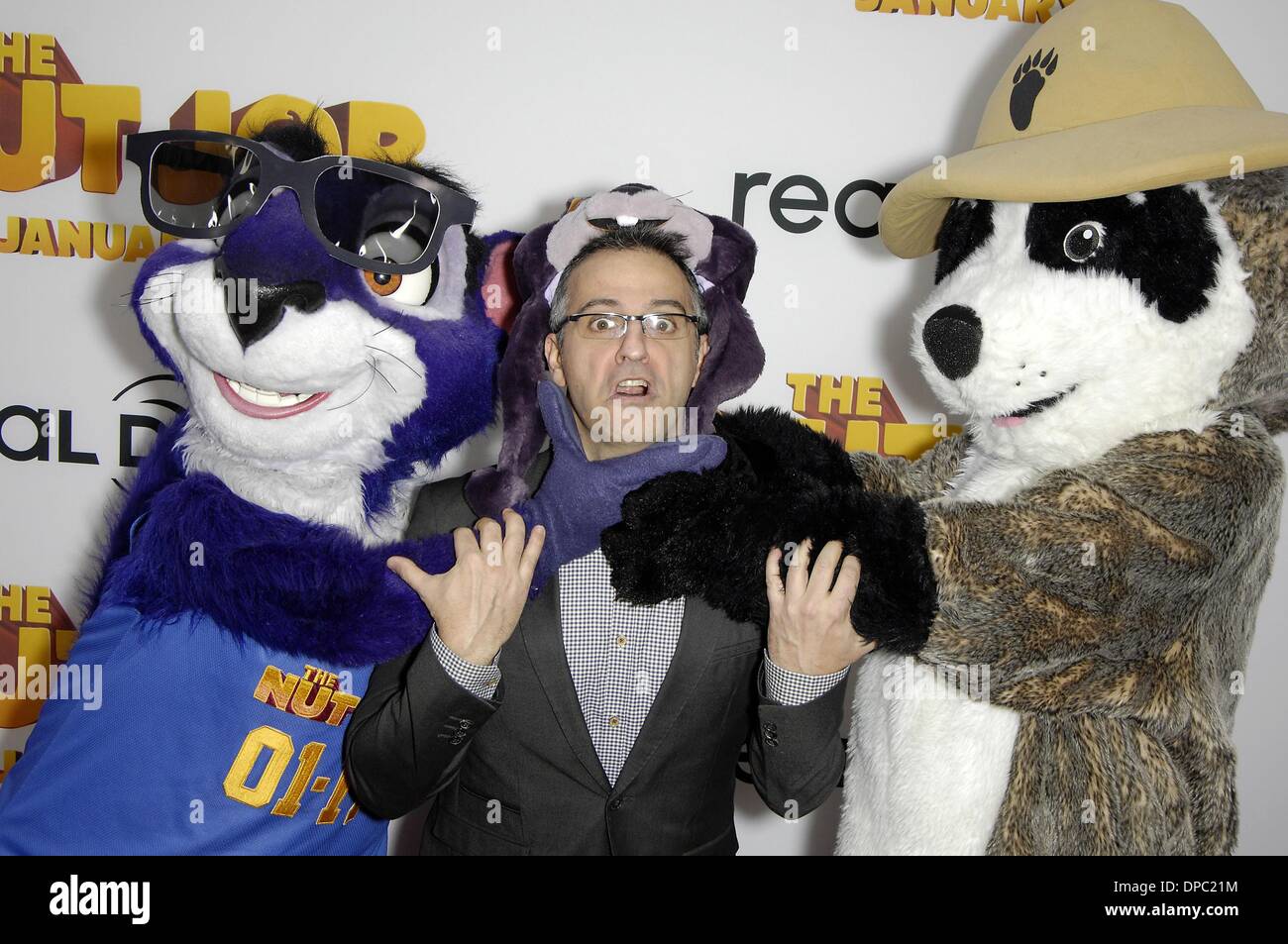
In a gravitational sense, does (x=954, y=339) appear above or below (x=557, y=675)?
above

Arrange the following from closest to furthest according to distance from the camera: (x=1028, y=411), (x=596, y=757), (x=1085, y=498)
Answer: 1. (x=1085, y=498)
2. (x=1028, y=411)
3. (x=596, y=757)

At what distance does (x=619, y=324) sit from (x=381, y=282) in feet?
1.28

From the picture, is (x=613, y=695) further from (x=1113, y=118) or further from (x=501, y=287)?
(x=1113, y=118)

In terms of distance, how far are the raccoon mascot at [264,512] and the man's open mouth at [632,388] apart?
0.14 m

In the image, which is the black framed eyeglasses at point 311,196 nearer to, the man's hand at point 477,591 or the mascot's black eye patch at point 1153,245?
the man's hand at point 477,591

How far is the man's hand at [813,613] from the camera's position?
1371 millimetres

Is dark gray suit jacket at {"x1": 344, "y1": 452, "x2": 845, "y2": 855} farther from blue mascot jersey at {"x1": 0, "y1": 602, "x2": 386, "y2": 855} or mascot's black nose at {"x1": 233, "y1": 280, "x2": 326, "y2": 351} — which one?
mascot's black nose at {"x1": 233, "y1": 280, "x2": 326, "y2": 351}

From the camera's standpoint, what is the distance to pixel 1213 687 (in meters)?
1.46

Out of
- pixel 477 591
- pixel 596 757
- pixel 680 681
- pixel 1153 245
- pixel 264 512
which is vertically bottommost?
pixel 596 757

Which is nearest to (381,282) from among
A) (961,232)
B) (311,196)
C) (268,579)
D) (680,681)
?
(311,196)

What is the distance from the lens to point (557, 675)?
5.31ft

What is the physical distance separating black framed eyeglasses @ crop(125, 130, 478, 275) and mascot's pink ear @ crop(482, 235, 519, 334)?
0.26 metres

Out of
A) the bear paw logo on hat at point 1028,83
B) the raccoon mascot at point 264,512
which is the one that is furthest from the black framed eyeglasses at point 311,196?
the bear paw logo on hat at point 1028,83

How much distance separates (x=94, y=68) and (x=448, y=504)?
1677 mm
